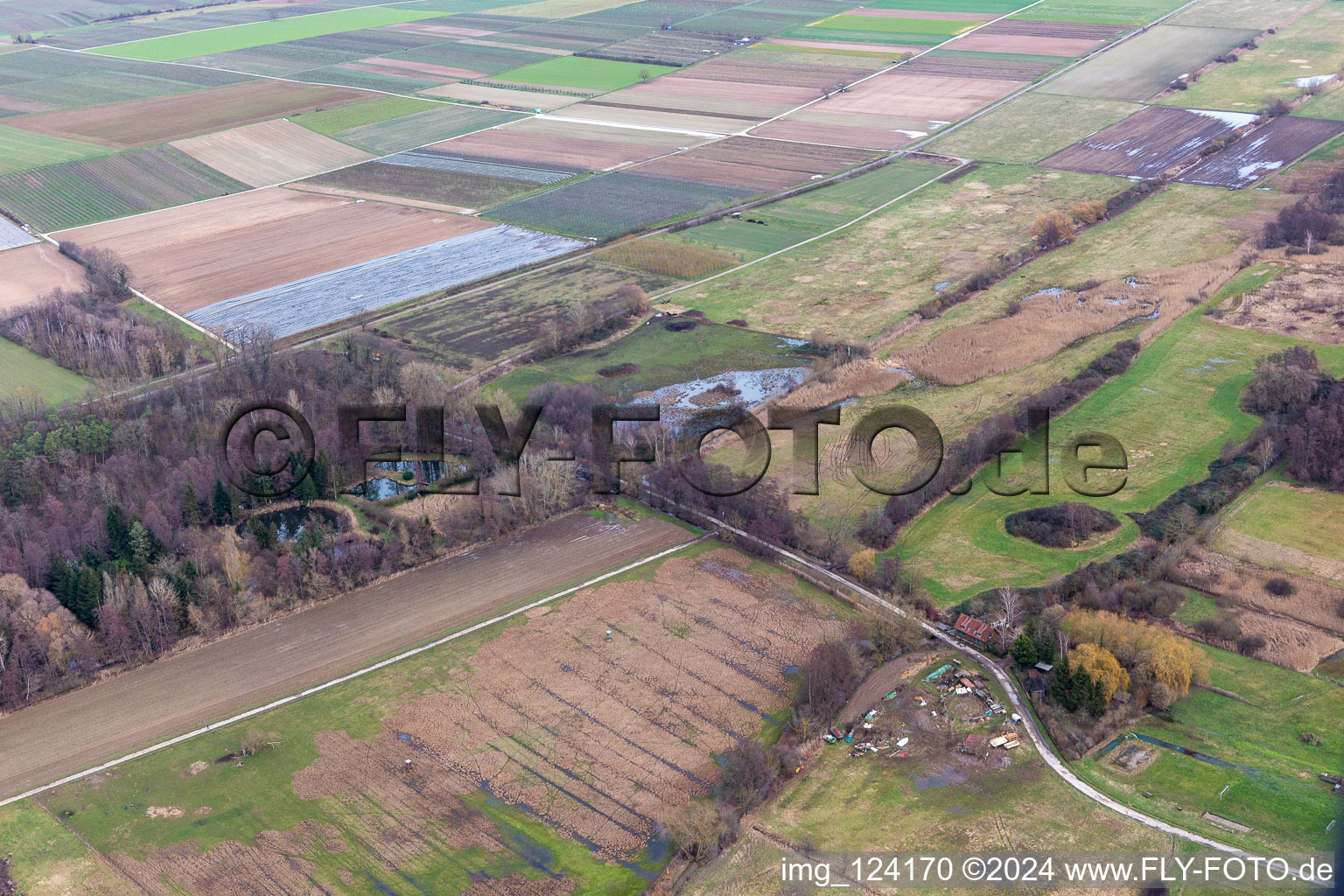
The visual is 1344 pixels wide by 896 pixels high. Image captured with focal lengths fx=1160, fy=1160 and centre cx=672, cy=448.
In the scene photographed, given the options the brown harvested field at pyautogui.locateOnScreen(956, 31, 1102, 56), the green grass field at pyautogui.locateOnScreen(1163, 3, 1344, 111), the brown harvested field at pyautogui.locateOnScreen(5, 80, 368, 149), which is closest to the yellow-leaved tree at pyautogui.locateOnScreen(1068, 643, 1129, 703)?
the green grass field at pyautogui.locateOnScreen(1163, 3, 1344, 111)

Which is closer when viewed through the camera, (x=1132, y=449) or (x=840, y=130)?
(x=1132, y=449)

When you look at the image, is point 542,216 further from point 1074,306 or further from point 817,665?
point 817,665

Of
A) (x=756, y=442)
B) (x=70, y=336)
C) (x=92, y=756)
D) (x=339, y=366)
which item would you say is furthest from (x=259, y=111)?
(x=92, y=756)

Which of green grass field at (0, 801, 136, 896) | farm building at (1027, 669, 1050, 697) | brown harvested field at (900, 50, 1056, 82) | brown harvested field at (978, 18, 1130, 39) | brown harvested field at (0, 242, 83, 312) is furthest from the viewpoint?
brown harvested field at (978, 18, 1130, 39)

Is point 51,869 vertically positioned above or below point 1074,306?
below

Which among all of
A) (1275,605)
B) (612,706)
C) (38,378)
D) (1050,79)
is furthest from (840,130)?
(612,706)

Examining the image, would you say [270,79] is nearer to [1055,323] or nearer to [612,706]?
[1055,323]

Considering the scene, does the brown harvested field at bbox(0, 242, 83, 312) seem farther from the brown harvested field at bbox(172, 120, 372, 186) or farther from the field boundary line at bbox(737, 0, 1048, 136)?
the field boundary line at bbox(737, 0, 1048, 136)
